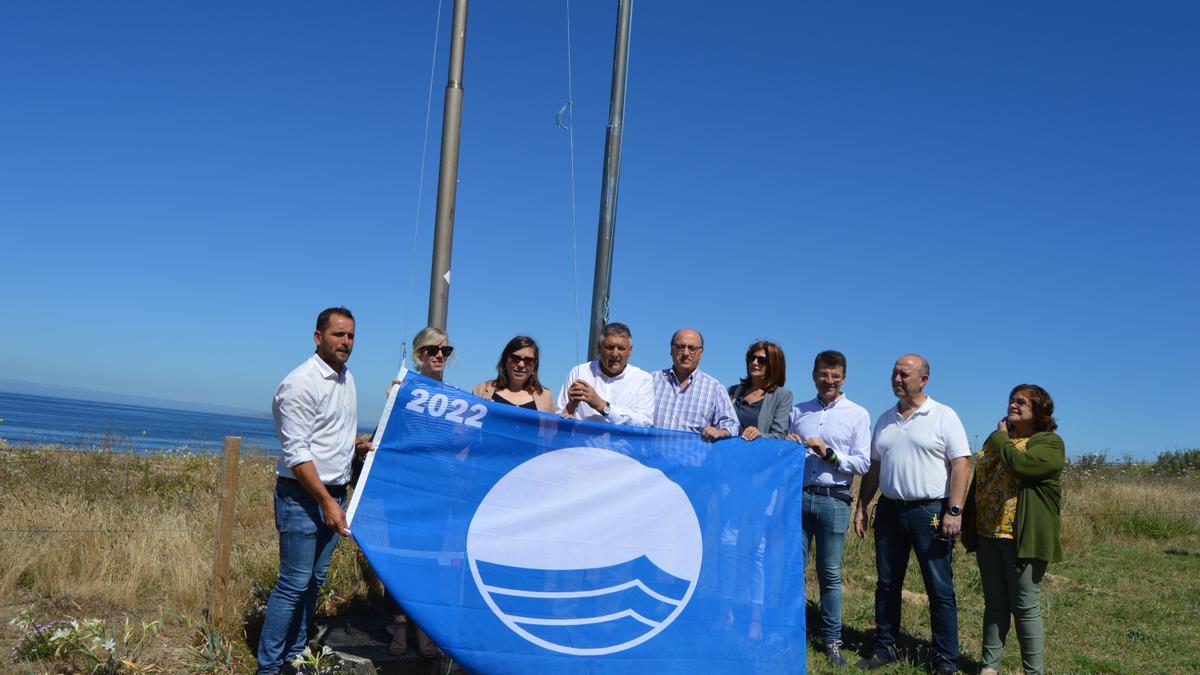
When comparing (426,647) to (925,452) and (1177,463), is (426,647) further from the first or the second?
(1177,463)

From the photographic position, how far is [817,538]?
18.4 feet

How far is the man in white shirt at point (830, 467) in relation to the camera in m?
5.48

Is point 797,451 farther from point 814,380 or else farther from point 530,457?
point 530,457

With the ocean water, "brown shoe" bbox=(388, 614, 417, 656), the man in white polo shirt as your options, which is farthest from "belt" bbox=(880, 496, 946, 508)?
the ocean water

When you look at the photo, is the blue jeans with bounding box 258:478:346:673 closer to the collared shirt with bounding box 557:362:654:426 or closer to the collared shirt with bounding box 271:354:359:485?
the collared shirt with bounding box 271:354:359:485

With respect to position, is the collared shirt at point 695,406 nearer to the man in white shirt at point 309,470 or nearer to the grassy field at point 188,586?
the grassy field at point 188,586

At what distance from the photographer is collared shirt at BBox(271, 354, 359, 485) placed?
4.23m

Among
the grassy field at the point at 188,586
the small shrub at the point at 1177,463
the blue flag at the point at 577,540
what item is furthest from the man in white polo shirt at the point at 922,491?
the small shrub at the point at 1177,463

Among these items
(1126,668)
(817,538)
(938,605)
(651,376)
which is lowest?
(1126,668)

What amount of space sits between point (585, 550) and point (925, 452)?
2.33 m

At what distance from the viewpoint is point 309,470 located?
13.8 feet

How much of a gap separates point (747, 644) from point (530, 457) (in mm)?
1659

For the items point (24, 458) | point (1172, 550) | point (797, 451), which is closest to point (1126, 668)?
point (797, 451)

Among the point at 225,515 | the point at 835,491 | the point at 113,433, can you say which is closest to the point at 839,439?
the point at 835,491
